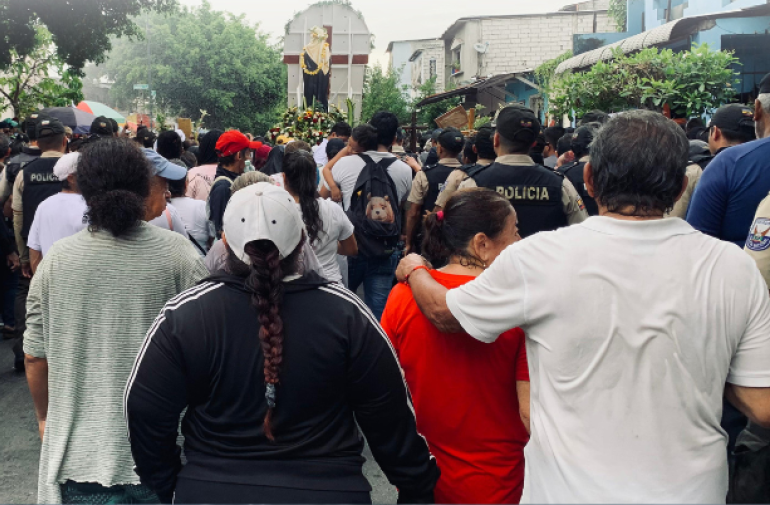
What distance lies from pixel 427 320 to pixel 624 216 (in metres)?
0.76

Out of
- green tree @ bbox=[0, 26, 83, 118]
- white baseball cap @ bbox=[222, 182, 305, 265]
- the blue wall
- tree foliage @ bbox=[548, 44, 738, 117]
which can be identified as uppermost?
the blue wall

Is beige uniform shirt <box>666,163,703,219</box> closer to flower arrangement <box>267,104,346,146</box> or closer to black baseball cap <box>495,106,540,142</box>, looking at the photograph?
black baseball cap <box>495,106,540,142</box>

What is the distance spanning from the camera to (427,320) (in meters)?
2.49

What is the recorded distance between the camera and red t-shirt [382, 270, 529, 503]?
2.46m

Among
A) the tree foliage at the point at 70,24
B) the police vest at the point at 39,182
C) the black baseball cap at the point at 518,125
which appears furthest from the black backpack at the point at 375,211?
the tree foliage at the point at 70,24

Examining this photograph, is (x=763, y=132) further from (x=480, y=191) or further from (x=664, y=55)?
(x=664, y=55)

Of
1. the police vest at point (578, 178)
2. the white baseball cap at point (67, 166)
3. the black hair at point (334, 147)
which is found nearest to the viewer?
the white baseball cap at point (67, 166)

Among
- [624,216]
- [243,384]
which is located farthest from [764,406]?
[243,384]

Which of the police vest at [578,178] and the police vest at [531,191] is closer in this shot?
the police vest at [531,191]

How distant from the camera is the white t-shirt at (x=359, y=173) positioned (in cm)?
638

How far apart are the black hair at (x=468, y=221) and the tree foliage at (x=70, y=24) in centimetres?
1892

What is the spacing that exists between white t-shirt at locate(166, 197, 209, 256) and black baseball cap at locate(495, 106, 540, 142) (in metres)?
2.10

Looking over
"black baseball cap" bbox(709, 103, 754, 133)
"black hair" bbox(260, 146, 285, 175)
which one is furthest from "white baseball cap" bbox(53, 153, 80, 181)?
"black hair" bbox(260, 146, 285, 175)

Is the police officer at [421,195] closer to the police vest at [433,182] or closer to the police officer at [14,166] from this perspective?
the police vest at [433,182]
